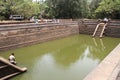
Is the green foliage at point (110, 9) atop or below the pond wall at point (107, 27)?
atop

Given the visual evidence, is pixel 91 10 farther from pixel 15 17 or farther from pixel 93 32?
pixel 15 17

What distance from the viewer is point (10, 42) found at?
1141 cm

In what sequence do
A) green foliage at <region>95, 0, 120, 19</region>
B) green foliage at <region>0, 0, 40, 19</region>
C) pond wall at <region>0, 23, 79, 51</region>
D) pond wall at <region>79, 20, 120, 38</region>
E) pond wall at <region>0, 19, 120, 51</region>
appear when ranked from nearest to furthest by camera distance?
1. pond wall at <region>0, 23, 79, 51</region>
2. pond wall at <region>0, 19, 120, 51</region>
3. pond wall at <region>79, 20, 120, 38</region>
4. green foliage at <region>0, 0, 40, 19</region>
5. green foliage at <region>95, 0, 120, 19</region>

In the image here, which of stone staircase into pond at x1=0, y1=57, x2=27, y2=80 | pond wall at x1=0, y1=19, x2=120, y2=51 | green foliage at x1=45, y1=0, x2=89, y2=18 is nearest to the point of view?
stone staircase into pond at x1=0, y1=57, x2=27, y2=80

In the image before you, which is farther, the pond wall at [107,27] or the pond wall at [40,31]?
Answer: the pond wall at [107,27]

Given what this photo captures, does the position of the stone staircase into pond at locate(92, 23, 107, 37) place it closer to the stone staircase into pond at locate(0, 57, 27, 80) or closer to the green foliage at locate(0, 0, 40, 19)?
the green foliage at locate(0, 0, 40, 19)

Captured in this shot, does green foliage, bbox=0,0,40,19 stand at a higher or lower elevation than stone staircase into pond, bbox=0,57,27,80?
higher

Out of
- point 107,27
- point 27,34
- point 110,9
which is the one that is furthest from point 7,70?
point 110,9

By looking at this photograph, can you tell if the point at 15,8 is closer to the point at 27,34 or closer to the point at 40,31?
the point at 40,31

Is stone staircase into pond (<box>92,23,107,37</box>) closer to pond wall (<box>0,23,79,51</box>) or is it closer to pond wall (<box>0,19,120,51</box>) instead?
pond wall (<box>0,19,120,51</box>)

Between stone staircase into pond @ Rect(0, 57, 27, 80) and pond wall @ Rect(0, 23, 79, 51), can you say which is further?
pond wall @ Rect(0, 23, 79, 51)

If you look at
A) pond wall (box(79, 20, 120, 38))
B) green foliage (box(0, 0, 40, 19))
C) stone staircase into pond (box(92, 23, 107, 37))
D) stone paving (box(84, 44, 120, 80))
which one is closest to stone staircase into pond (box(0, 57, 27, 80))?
stone paving (box(84, 44, 120, 80))

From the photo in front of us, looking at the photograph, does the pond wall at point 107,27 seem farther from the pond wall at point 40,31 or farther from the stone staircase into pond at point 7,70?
the stone staircase into pond at point 7,70

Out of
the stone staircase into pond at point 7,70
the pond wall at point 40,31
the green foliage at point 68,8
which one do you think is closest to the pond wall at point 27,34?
the pond wall at point 40,31
